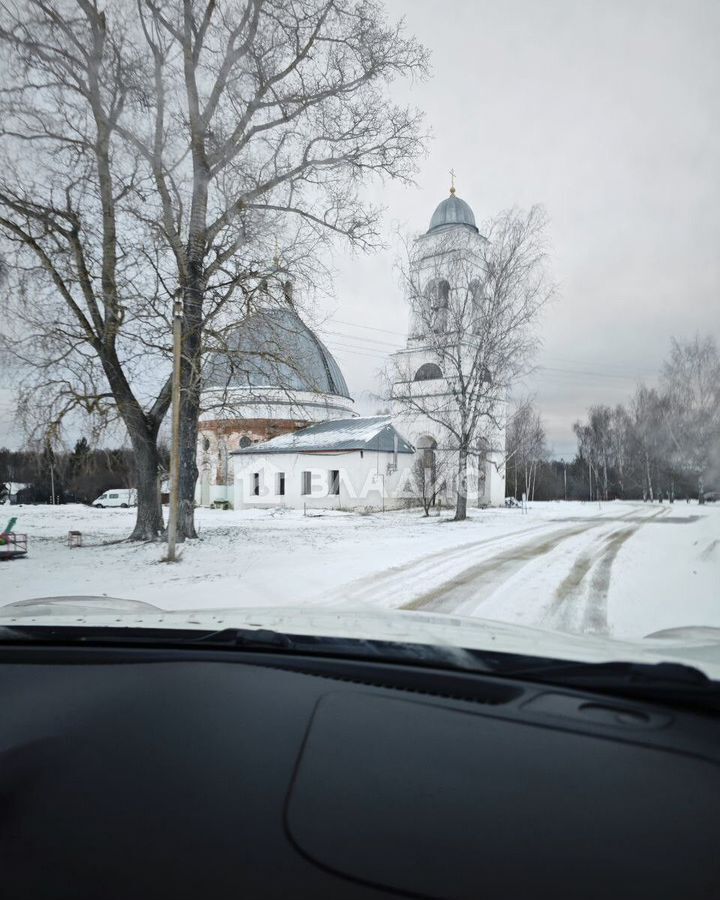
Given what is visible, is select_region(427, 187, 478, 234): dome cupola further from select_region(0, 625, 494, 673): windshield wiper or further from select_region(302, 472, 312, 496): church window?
select_region(0, 625, 494, 673): windshield wiper

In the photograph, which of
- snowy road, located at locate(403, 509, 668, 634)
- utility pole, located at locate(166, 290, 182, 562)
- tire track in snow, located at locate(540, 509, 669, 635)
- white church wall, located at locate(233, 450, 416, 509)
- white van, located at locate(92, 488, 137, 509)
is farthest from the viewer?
white van, located at locate(92, 488, 137, 509)

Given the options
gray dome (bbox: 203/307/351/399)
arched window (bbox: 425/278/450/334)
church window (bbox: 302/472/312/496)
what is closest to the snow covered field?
gray dome (bbox: 203/307/351/399)

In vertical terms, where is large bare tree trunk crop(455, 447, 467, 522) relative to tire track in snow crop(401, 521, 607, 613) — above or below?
above

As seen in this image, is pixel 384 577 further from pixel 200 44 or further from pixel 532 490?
pixel 532 490

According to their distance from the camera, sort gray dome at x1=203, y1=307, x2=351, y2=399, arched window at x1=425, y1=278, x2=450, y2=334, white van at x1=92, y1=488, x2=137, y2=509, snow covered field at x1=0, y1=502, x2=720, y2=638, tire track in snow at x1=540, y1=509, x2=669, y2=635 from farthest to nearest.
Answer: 1. white van at x1=92, y1=488, x2=137, y2=509
2. arched window at x1=425, y1=278, x2=450, y2=334
3. gray dome at x1=203, y1=307, x2=351, y2=399
4. snow covered field at x1=0, y1=502, x2=720, y2=638
5. tire track in snow at x1=540, y1=509, x2=669, y2=635

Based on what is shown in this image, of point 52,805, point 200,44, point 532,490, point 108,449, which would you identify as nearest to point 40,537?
point 108,449

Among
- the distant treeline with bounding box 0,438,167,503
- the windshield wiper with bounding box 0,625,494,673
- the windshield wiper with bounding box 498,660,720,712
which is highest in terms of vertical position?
the distant treeline with bounding box 0,438,167,503

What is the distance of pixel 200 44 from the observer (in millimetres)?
9789

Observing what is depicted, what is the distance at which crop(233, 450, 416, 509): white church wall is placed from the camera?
1272 inches

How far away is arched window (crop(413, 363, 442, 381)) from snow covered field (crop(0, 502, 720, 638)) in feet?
33.6

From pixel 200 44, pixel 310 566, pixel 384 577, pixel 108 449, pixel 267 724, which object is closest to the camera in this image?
pixel 267 724

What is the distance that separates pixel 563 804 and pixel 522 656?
22.7 inches

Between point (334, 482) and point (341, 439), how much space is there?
2774 millimetres

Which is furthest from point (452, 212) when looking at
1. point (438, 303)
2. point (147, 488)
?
point (147, 488)
